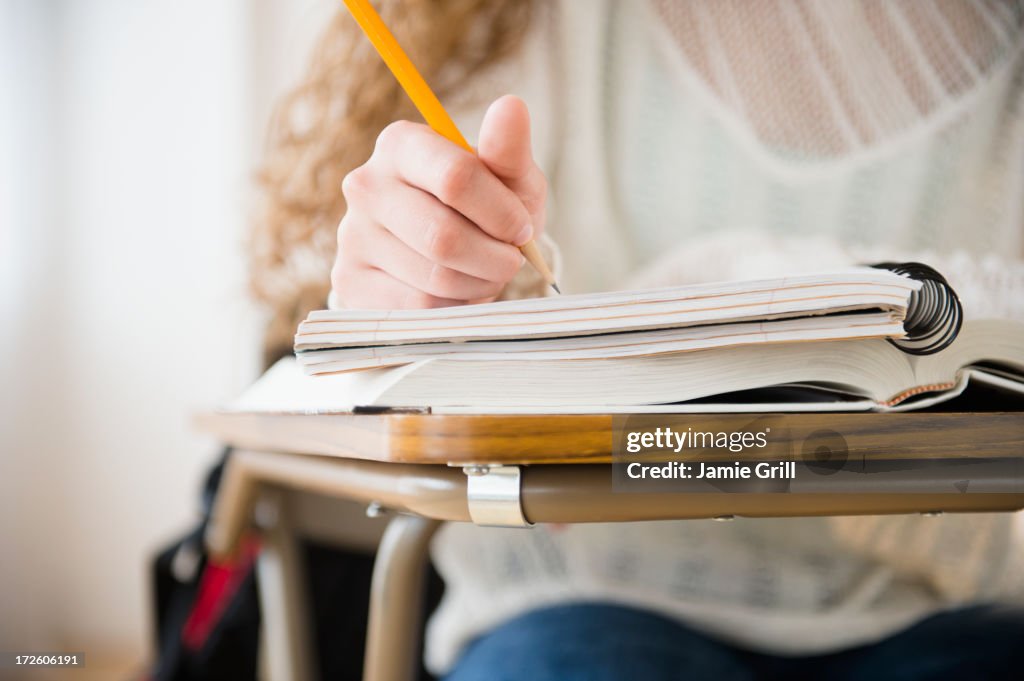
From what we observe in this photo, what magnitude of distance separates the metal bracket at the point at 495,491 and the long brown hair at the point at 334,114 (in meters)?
0.20

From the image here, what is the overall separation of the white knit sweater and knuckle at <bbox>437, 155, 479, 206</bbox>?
308mm

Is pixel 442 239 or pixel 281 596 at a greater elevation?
pixel 442 239

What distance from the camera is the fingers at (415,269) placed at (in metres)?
0.32

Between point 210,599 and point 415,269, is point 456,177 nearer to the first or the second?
point 415,269

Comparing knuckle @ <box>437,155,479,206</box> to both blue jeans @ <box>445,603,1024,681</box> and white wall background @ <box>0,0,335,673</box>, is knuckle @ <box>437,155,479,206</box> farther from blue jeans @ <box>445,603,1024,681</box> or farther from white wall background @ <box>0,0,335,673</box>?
white wall background @ <box>0,0,335,673</box>

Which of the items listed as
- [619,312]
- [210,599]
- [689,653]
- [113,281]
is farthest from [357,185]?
[113,281]

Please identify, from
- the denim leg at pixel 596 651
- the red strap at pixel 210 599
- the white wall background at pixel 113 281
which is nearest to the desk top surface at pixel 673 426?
the denim leg at pixel 596 651

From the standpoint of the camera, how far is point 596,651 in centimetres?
50

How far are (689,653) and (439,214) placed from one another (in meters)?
0.39

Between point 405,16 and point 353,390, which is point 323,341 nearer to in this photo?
point 353,390

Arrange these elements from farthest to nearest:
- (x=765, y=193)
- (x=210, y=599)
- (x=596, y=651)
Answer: (x=210, y=599) < (x=765, y=193) < (x=596, y=651)

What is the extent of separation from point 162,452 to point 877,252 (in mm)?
1309

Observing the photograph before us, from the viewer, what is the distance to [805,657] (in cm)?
62

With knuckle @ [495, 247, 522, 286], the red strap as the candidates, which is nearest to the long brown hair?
knuckle @ [495, 247, 522, 286]
